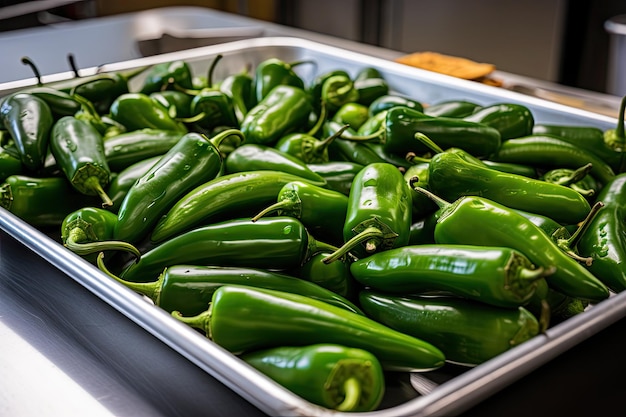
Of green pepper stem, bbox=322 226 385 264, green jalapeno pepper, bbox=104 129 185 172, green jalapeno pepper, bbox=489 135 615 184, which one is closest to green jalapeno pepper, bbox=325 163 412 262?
green pepper stem, bbox=322 226 385 264

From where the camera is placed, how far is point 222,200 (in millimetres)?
899

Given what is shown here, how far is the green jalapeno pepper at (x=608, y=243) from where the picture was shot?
0.81 meters

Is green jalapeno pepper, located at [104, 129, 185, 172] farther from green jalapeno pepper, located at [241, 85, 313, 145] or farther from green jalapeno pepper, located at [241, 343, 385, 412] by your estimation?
green jalapeno pepper, located at [241, 343, 385, 412]

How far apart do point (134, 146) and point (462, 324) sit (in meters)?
0.60

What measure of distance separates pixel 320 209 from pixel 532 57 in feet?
7.50

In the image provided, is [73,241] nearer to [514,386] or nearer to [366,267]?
[366,267]

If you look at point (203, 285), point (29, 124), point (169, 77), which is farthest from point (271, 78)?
point (203, 285)

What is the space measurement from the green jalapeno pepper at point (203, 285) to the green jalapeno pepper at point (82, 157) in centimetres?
23

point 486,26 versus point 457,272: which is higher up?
point 457,272

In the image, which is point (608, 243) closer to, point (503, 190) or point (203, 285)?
point (503, 190)

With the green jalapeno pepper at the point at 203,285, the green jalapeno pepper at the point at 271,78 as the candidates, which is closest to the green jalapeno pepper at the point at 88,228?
the green jalapeno pepper at the point at 203,285

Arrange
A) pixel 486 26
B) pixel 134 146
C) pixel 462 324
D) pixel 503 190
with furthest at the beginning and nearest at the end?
pixel 486 26 → pixel 134 146 → pixel 503 190 → pixel 462 324

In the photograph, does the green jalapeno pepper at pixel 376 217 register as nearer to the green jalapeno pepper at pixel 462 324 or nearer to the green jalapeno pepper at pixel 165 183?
the green jalapeno pepper at pixel 462 324

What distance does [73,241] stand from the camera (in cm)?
87
